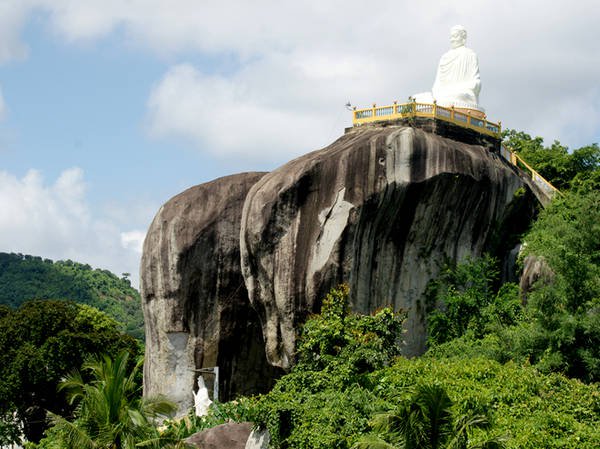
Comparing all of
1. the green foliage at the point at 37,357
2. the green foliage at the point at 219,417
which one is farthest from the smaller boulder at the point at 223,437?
the green foliage at the point at 37,357

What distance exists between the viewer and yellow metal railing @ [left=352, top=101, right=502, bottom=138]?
22.6m

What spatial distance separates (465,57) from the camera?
26.7 m

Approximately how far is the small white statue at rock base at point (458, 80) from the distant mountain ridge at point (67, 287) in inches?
1799

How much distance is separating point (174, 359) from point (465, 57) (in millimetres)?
11574

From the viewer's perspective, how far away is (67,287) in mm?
76562

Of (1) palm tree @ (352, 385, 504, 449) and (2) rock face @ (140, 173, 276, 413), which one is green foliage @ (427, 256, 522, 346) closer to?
(2) rock face @ (140, 173, 276, 413)

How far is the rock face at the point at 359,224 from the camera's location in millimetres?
20672

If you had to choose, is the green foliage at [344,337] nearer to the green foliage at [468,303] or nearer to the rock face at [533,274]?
the green foliage at [468,303]

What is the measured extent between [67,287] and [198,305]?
54.3 meters

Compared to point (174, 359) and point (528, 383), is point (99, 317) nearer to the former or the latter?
point (174, 359)

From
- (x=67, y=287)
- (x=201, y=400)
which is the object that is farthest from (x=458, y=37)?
(x=67, y=287)

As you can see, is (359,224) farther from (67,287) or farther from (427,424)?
(67,287)

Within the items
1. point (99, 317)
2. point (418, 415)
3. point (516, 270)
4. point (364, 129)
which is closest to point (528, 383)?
point (418, 415)

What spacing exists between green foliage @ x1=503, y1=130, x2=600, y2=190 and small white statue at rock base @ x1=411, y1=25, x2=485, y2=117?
3.78 m
